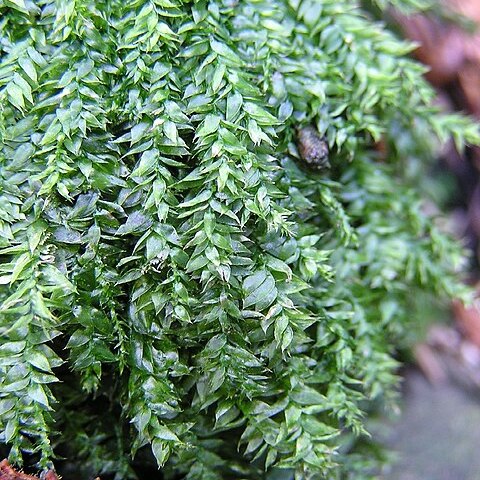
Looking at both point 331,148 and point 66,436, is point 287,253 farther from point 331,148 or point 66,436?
point 66,436

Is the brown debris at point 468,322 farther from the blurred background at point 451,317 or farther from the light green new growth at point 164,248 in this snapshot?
the light green new growth at point 164,248

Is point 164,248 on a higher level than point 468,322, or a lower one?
higher

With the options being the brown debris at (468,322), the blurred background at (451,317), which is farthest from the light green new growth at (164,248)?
the brown debris at (468,322)

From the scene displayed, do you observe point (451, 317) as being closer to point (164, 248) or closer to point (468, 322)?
point (468, 322)

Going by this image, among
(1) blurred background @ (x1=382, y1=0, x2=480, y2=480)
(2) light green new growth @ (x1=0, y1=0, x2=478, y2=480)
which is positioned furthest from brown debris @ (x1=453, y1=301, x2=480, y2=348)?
(2) light green new growth @ (x1=0, y1=0, x2=478, y2=480)

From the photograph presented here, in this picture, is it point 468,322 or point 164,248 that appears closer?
point 164,248

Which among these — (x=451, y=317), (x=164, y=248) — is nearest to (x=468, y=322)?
(x=451, y=317)
